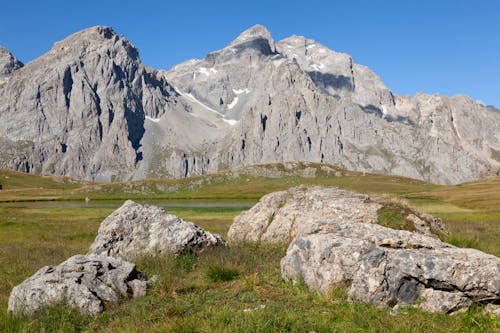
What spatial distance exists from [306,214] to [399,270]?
1165cm

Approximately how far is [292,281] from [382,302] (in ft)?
11.9

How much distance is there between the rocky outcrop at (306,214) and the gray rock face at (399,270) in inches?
202

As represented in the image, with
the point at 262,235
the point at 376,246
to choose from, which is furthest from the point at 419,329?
the point at 262,235

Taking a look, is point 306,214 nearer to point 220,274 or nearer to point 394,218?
point 394,218

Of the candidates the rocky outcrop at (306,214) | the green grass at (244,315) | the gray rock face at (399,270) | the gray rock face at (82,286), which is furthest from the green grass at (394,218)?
the gray rock face at (82,286)

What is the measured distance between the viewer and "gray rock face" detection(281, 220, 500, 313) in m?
11.9

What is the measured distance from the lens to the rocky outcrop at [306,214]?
72.6 feet

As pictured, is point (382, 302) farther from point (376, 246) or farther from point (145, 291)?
point (145, 291)

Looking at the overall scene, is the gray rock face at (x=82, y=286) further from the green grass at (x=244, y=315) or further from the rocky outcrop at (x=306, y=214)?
the rocky outcrop at (x=306, y=214)

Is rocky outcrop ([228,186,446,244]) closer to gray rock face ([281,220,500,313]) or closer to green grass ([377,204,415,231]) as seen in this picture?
green grass ([377,204,415,231])

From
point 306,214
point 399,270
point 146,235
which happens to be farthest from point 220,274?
point 306,214

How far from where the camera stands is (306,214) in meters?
24.2

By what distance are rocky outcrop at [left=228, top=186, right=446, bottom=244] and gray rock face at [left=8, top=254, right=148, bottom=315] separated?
29.3 ft

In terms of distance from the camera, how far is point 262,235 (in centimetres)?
2562
